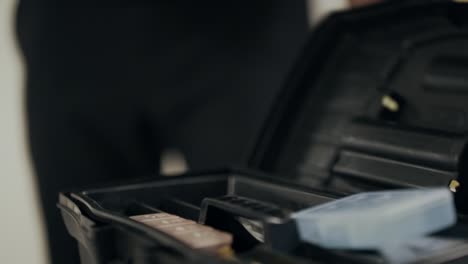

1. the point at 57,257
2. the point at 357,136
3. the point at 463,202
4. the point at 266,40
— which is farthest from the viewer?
the point at 266,40

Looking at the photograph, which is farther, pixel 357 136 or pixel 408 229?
pixel 357 136

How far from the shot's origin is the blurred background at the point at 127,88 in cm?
88

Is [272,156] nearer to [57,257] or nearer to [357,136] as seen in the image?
[357,136]

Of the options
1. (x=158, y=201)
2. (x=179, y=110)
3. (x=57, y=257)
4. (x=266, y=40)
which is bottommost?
(x=57, y=257)

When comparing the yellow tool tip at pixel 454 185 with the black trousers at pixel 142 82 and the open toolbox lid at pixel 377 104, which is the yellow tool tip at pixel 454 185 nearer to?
the open toolbox lid at pixel 377 104

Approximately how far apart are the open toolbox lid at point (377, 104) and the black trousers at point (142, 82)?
11 cm

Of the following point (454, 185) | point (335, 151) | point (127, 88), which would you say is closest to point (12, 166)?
point (127, 88)

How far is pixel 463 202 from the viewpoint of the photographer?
667mm

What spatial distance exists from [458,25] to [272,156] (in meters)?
0.29

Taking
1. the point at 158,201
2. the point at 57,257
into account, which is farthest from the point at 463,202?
the point at 57,257

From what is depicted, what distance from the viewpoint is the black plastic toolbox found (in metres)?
0.54

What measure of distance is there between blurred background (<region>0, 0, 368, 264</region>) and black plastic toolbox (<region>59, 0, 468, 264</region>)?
16 cm

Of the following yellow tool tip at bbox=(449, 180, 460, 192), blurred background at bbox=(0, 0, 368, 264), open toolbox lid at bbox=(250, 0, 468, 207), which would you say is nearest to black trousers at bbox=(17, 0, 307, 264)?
blurred background at bbox=(0, 0, 368, 264)

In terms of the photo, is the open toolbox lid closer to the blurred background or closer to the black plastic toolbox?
the black plastic toolbox
